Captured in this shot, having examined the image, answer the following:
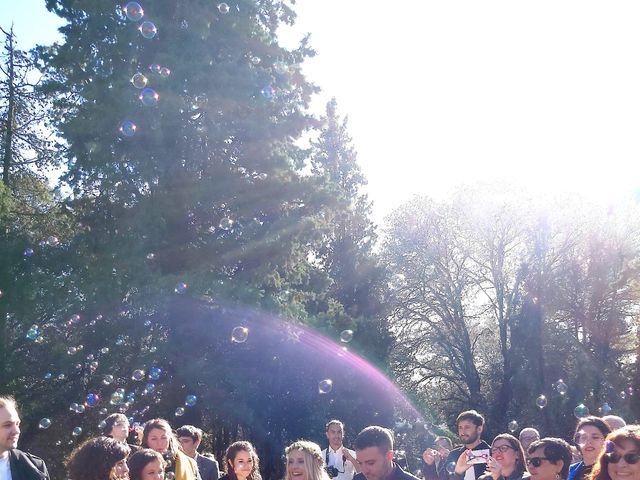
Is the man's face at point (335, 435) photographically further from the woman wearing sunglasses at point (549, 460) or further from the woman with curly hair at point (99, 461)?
the woman with curly hair at point (99, 461)

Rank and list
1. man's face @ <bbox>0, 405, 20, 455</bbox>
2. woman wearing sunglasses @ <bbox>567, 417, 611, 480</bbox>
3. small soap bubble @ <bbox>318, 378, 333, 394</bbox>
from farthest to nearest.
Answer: small soap bubble @ <bbox>318, 378, 333, 394</bbox> < woman wearing sunglasses @ <bbox>567, 417, 611, 480</bbox> < man's face @ <bbox>0, 405, 20, 455</bbox>

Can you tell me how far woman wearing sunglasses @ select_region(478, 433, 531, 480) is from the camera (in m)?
5.29

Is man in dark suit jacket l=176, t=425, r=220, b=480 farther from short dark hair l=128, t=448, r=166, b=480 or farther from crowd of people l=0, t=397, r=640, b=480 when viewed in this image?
short dark hair l=128, t=448, r=166, b=480

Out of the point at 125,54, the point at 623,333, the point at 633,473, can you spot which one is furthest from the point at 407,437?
the point at 633,473

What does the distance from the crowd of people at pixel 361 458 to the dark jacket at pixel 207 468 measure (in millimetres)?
918

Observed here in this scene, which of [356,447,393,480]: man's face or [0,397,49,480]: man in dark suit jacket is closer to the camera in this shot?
[356,447,393,480]: man's face

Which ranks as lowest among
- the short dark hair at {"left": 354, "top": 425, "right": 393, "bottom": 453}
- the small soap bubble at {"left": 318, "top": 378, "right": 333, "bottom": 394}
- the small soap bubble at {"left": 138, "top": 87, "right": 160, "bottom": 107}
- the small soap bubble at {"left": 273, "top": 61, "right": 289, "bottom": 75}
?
the short dark hair at {"left": 354, "top": 425, "right": 393, "bottom": 453}

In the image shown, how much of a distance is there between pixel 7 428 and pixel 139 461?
37.5 inches

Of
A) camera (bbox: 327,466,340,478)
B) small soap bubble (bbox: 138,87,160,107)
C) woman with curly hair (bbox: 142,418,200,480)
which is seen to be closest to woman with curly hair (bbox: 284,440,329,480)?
woman with curly hair (bbox: 142,418,200,480)

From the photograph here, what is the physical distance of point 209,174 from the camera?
18078 mm

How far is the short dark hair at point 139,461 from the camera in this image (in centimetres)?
430

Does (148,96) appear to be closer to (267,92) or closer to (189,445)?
(267,92)

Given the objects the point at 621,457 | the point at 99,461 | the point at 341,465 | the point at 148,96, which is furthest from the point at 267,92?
the point at 621,457

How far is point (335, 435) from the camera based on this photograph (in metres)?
7.87
